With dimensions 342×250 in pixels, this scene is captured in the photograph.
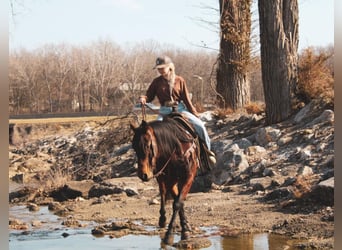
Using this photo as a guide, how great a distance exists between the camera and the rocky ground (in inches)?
402

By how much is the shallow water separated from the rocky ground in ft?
0.92

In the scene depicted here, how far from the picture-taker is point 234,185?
13961 mm

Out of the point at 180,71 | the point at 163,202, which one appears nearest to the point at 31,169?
the point at 180,71

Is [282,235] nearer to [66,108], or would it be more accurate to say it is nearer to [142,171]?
[142,171]

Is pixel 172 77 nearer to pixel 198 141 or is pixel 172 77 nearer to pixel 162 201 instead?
pixel 198 141

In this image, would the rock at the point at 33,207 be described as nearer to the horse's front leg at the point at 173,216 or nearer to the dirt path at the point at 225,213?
the dirt path at the point at 225,213

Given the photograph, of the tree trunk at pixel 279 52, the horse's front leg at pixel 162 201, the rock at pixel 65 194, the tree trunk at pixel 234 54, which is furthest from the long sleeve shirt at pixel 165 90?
the tree trunk at pixel 234 54

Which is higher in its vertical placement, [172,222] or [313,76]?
[313,76]

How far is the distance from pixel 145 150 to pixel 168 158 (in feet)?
1.95

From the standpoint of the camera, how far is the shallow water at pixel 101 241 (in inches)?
340

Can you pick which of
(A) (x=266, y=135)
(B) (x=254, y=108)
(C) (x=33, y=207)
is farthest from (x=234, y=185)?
(B) (x=254, y=108)

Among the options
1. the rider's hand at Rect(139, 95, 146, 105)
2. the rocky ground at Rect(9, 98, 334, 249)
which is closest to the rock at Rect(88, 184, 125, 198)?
the rocky ground at Rect(9, 98, 334, 249)

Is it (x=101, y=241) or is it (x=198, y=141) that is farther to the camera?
(x=101, y=241)

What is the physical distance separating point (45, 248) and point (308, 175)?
18.4 ft
